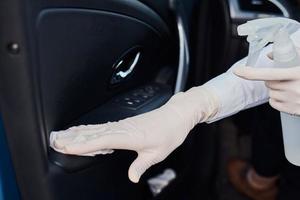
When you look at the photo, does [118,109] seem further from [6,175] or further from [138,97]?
[6,175]

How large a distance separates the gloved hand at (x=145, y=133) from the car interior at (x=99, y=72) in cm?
5

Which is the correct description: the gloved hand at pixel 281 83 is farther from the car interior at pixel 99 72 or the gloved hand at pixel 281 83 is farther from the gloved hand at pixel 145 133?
the car interior at pixel 99 72

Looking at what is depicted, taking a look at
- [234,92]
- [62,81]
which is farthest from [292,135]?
[62,81]

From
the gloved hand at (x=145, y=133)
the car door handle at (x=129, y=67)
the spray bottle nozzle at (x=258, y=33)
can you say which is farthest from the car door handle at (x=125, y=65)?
the spray bottle nozzle at (x=258, y=33)

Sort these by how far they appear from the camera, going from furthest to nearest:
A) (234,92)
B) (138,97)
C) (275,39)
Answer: (138,97) < (234,92) < (275,39)

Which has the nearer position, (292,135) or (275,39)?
(275,39)

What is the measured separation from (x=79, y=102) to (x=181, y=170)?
48cm

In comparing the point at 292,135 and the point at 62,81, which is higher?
the point at 62,81

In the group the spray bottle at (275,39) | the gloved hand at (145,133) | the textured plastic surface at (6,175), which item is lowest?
the textured plastic surface at (6,175)

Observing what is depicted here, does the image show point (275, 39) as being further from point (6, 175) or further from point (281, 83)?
point (6, 175)

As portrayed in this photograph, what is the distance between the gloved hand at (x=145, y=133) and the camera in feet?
2.40

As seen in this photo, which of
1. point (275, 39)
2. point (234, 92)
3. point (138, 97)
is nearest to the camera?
point (275, 39)

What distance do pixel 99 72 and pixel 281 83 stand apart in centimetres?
29

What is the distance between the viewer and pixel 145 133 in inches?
29.5
